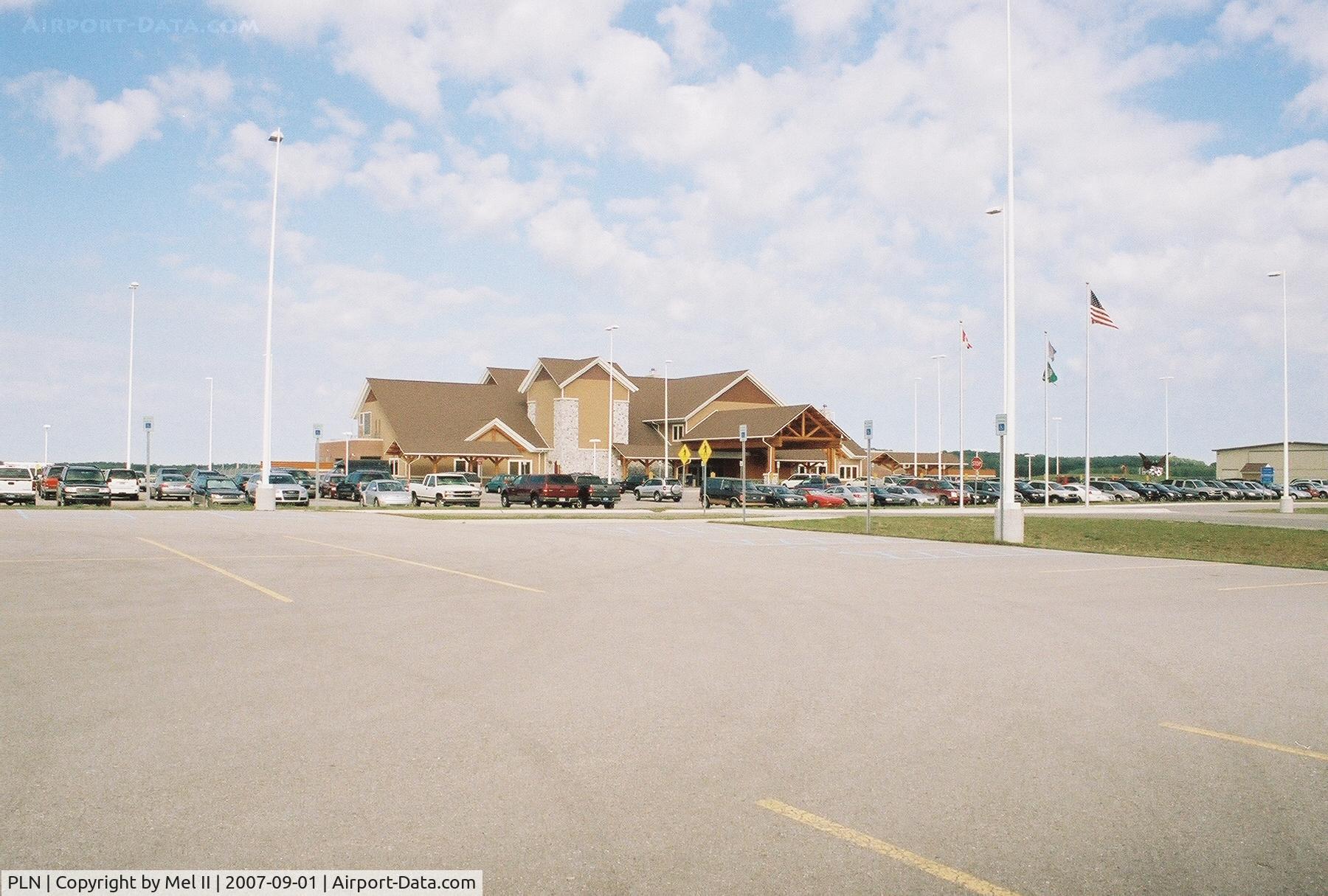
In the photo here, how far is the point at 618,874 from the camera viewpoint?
4227 millimetres

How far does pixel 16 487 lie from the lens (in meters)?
47.5

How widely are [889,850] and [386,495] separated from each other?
159 ft

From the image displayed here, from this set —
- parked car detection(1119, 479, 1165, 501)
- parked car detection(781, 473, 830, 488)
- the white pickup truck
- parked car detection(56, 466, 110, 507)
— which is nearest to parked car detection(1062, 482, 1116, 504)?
parked car detection(1119, 479, 1165, 501)

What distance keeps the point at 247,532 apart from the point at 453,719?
70.7 feet

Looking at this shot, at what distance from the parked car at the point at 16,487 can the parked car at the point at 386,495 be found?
48.6 ft

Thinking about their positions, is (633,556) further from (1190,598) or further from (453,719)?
(453,719)

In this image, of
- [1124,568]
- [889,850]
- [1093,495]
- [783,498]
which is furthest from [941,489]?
[889,850]

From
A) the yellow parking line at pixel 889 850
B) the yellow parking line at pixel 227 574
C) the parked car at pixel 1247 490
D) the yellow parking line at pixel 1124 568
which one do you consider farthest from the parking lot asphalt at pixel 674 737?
the parked car at pixel 1247 490

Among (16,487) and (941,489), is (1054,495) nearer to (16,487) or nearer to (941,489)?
(941,489)

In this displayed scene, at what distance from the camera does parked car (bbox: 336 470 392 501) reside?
58688 mm

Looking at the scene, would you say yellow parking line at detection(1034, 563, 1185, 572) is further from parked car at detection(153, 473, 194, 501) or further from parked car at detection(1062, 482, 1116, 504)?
parked car at detection(1062, 482, 1116, 504)

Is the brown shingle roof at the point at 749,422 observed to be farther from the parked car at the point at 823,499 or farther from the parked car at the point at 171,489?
the parked car at the point at 171,489

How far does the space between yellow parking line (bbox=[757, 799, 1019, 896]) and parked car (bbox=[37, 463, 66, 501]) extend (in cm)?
5298

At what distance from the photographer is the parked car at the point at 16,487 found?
47.2 metres
